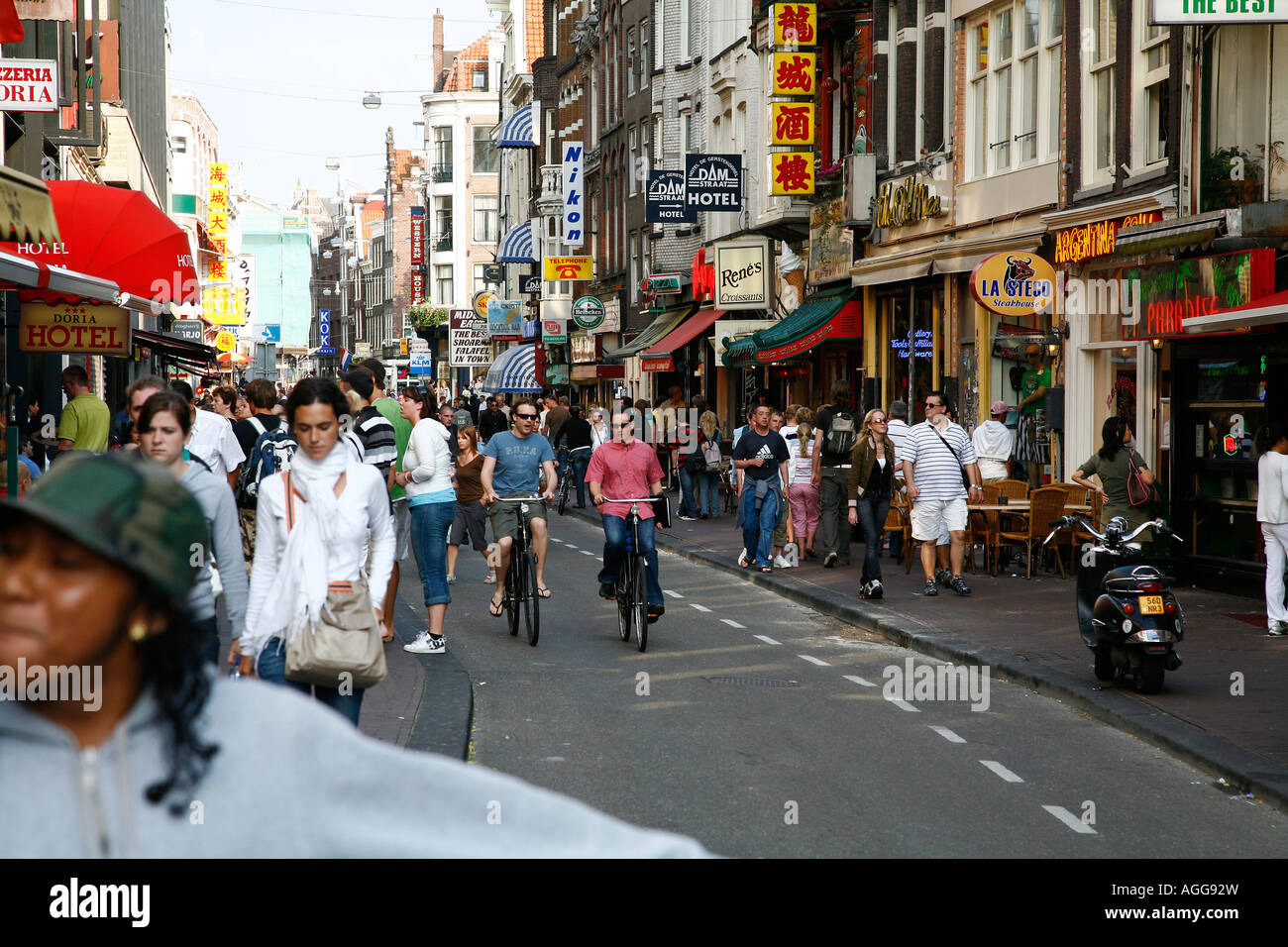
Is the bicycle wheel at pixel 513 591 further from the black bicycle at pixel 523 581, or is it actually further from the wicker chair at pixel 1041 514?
the wicker chair at pixel 1041 514

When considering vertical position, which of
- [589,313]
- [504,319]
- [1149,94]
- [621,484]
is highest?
[504,319]

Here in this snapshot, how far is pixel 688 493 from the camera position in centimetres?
2650

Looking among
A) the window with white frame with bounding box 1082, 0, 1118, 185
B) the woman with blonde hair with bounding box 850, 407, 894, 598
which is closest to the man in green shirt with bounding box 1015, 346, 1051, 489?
the window with white frame with bounding box 1082, 0, 1118, 185

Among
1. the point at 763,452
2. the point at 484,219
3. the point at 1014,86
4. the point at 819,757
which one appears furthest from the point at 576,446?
the point at 484,219

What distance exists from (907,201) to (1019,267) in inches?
253

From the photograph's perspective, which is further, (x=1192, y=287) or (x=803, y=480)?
(x=803, y=480)

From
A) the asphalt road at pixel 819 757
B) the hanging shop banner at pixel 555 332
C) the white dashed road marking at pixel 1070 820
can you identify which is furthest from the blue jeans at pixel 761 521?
the hanging shop banner at pixel 555 332

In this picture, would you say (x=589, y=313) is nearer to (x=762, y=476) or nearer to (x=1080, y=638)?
(x=762, y=476)

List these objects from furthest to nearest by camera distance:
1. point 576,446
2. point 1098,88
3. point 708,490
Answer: point 576,446
point 708,490
point 1098,88

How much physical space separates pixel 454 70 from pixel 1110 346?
284 feet

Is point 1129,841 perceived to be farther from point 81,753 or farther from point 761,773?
point 81,753

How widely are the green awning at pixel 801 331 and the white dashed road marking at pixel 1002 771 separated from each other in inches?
767

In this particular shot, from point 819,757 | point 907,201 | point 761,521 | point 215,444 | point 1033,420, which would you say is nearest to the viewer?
point 819,757
